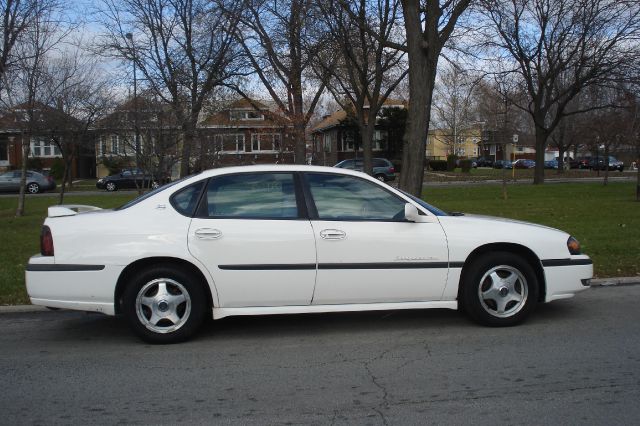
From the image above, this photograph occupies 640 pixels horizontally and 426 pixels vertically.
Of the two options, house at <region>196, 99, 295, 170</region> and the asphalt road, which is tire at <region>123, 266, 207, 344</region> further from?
house at <region>196, 99, 295, 170</region>

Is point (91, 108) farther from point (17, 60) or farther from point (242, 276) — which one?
point (242, 276)

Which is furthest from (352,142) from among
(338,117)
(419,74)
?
(419,74)

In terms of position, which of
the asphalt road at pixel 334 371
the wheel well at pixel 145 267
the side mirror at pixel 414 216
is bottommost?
the asphalt road at pixel 334 371

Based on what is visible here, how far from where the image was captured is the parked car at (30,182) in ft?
113

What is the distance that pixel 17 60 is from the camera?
13.3 meters

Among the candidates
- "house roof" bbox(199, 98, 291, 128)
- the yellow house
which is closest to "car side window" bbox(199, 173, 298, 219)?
"house roof" bbox(199, 98, 291, 128)

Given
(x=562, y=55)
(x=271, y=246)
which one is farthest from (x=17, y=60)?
(x=562, y=55)

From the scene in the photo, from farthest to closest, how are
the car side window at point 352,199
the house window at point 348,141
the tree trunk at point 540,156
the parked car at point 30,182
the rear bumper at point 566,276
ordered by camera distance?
the house window at point 348,141
the parked car at point 30,182
the tree trunk at point 540,156
the rear bumper at point 566,276
the car side window at point 352,199

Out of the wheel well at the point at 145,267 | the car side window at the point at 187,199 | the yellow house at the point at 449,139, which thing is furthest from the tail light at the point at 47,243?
the yellow house at the point at 449,139

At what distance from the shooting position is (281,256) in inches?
203

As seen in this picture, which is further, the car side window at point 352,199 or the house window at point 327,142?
the house window at point 327,142

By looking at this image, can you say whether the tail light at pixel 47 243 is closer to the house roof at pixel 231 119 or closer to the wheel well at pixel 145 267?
the wheel well at pixel 145 267

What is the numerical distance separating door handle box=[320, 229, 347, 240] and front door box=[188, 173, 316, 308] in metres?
0.11

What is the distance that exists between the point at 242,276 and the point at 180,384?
114cm
